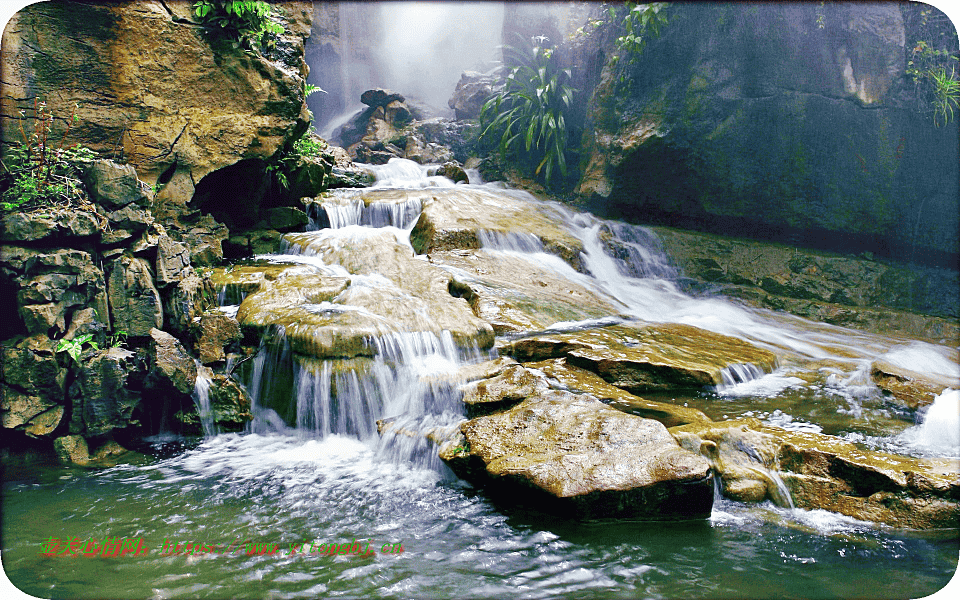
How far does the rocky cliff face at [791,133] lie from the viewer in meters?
7.04

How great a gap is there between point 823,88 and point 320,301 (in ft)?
26.9

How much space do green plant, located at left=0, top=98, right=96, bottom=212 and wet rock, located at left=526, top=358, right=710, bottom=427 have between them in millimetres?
4275

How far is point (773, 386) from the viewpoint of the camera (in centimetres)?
455

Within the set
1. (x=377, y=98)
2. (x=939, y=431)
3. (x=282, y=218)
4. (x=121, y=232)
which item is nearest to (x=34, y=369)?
(x=121, y=232)

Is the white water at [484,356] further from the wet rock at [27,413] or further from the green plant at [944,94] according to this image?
the green plant at [944,94]

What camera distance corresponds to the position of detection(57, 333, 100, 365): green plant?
11.3 ft

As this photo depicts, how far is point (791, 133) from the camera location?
24.8 feet

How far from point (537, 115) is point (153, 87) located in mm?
8304

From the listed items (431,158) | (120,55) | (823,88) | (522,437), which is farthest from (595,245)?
(431,158)

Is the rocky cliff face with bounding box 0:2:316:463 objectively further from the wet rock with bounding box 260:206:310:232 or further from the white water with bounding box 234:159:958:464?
the wet rock with bounding box 260:206:310:232

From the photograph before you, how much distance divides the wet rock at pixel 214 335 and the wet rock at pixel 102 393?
0.63 metres

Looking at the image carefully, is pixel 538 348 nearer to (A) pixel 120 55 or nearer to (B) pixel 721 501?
(B) pixel 721 501

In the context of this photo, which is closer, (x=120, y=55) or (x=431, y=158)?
(x=120, y=55)

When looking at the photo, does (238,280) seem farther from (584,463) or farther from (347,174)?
(347,174)
